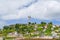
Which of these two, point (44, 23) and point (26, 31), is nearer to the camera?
point (26, 31)

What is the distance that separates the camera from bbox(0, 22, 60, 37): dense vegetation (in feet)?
161

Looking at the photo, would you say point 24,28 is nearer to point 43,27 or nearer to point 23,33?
point 23,33

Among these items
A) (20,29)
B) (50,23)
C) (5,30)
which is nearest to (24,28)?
(20,29)

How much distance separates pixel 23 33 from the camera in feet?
164

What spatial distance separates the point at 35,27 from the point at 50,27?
16.2ft

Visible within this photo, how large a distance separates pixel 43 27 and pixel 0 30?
11592 mm

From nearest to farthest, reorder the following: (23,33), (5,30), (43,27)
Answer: (23,33)
(5,30)
(43,27)

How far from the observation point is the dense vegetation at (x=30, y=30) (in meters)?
49.1

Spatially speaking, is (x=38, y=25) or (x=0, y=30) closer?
(x=0, y=30)

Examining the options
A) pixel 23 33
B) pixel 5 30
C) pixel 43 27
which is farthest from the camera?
pixel 43 27

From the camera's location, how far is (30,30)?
52.7 metres

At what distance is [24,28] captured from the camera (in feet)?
171

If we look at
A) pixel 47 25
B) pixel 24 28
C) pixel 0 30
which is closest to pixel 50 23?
pixel 47 25

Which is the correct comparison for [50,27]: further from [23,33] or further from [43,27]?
[23,33]
